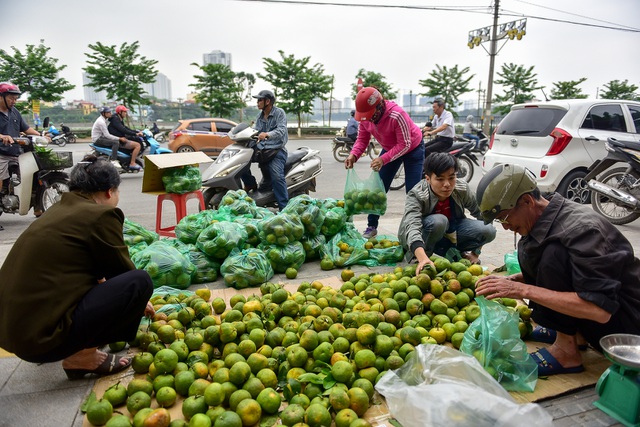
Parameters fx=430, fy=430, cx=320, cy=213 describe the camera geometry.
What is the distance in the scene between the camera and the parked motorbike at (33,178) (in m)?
6.28

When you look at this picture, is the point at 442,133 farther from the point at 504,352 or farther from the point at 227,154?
the point at 504,352

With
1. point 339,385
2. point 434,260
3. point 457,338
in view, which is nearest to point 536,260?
point 457,338

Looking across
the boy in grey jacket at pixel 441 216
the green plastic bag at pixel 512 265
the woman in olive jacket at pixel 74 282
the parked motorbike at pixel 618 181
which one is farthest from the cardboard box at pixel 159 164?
the parked motorbike at pixel 618 181

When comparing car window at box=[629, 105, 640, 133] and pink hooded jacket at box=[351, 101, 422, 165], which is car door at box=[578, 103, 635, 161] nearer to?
car window at box=[629, 105, 640, 133]

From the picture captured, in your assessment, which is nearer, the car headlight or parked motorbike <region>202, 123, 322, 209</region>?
parked motorbike <region>202, 123, 322, 209</region>

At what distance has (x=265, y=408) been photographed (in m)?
2.13

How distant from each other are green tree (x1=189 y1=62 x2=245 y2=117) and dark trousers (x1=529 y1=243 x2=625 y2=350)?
29.0 meters

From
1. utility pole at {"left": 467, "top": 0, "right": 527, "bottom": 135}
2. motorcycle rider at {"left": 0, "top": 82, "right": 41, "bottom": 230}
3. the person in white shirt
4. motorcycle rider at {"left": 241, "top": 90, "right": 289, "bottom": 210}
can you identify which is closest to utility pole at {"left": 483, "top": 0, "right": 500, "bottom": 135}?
utility pole at {"left": 467, "top": 0, "right": 527, "bottom": 135}

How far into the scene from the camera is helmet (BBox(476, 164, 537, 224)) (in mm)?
2299

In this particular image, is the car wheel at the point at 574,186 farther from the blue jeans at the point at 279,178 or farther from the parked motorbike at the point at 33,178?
the parked motorbike at the point at 33,178

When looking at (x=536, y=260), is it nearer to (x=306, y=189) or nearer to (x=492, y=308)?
(x=492, y=308)

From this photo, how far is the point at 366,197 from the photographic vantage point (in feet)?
16.3

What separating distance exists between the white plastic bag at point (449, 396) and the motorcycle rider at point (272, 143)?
4.10m

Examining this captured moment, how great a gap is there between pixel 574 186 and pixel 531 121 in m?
1.29
